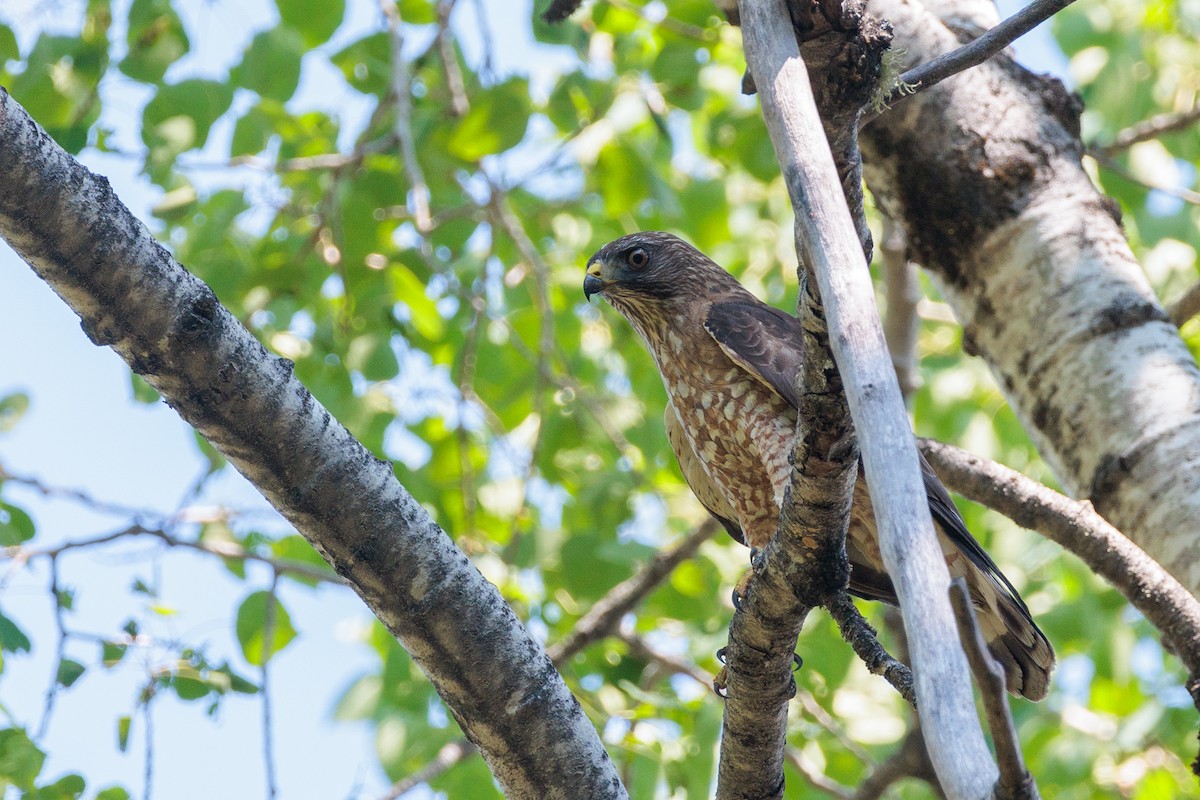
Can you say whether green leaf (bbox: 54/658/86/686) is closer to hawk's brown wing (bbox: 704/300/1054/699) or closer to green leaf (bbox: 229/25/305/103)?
hawk's brown wing (bbox: 704/300/1054/699)

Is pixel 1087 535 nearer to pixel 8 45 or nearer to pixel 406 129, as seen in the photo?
pixel 406 129

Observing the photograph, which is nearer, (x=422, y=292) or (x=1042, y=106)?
(x=1042, y=106)

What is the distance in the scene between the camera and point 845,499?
183 cm

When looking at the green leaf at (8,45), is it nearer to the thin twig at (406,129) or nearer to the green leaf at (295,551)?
the thin twig at (406,129)

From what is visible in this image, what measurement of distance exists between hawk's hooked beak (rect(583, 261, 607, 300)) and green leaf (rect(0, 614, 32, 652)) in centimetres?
205

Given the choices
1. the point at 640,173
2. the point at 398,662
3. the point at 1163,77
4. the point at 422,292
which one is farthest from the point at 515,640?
the point at 1163,77

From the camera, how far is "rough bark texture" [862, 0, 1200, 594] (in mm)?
2520

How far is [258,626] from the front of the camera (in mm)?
3711

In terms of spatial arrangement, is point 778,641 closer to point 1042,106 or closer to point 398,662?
point 1042,106

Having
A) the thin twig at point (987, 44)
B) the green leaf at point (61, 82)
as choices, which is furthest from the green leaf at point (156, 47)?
the thin twig at point (987, 44)

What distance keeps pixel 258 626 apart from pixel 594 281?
5.29 ft

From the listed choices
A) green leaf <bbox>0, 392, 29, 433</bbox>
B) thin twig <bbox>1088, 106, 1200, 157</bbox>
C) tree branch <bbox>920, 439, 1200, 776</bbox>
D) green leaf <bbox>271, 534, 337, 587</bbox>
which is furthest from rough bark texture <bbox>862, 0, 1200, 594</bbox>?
green leaf <bbox>0, 392, 29, 433</bbox>

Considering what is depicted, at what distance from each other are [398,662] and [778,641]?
236 cm

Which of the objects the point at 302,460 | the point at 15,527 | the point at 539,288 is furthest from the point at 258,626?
the point at 302,460
